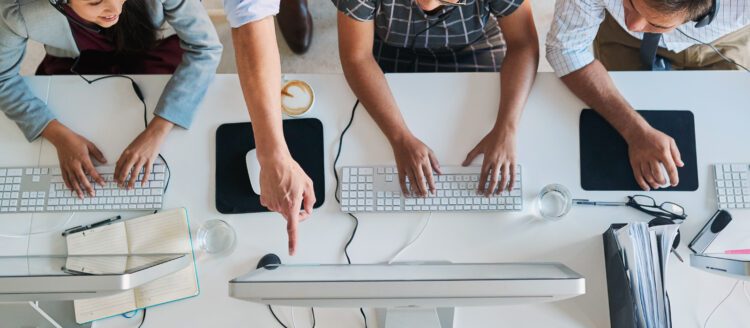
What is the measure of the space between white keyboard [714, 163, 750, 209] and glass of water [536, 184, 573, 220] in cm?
33

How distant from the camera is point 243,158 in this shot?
1300 millimetres

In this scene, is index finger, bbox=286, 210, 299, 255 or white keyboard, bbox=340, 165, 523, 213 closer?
index finger, bbox=286, 210, 299, 255

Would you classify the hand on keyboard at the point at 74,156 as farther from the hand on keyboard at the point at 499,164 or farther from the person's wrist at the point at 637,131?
the person's wrist at the point at 637,131

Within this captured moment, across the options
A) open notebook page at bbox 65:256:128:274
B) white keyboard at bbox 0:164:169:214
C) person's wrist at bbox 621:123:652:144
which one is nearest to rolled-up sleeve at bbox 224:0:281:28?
white keyboard at bbox 0:164:169:214

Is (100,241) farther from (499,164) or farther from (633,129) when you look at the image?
(633,129)

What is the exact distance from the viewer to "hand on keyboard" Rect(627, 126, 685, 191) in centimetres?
123

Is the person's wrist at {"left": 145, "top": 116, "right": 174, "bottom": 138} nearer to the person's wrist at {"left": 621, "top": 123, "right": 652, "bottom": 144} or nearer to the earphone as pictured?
the person's wrist at {"left": 621, "top": 123, "right": 652, "bottom": 144}

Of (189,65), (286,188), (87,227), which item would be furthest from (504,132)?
(87,227)

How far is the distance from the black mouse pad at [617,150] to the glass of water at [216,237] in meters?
Result: 0.80

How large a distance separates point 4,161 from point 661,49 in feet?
5.51

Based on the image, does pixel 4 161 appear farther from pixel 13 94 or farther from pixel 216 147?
pixel 216 147

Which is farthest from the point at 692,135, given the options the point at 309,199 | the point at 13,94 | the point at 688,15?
the point at 13,94

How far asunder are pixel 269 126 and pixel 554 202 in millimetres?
645

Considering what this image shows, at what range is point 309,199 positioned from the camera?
1129 mm
